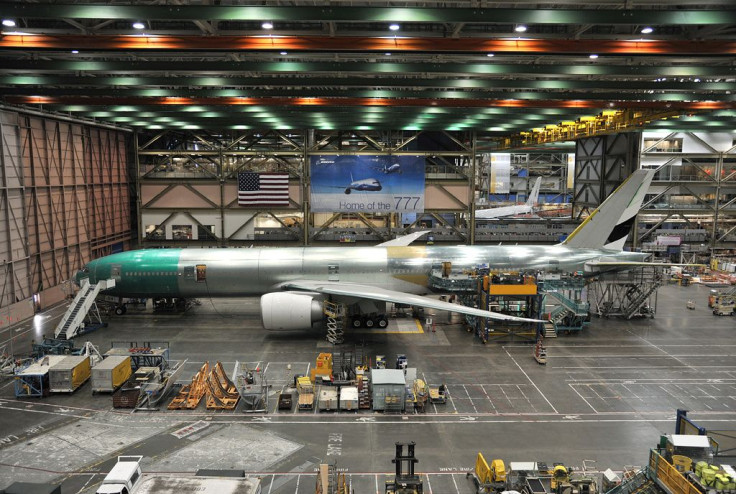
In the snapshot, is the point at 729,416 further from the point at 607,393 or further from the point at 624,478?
the point at 624,478

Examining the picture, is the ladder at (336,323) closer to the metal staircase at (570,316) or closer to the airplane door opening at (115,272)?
the metal staircase at (570,316)

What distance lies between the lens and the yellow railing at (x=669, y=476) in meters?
11.3

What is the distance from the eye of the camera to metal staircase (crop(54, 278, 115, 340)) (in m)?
28.1

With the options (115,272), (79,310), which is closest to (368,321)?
(115,272)

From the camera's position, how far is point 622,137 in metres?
46.5

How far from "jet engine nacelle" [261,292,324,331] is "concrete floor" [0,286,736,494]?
4.26 ft

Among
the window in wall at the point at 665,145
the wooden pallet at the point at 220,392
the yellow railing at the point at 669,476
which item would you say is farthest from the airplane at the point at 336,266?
the window in wall at the point at 665,145

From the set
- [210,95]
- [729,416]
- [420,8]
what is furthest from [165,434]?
[729,416]

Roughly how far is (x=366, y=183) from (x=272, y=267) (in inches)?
764

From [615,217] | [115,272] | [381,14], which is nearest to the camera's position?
[381,14]

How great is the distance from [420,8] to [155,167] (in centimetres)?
3973

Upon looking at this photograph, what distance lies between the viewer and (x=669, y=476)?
39.6 feet

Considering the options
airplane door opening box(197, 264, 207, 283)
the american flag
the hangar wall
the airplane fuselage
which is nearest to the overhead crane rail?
the airplane fuselage

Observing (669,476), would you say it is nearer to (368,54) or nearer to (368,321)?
(368,54)
